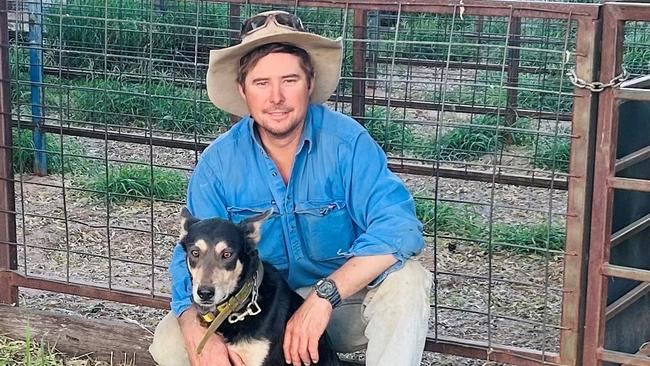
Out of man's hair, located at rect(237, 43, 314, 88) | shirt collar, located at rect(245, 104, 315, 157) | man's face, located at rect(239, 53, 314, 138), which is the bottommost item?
Answer: shirt collar, located at rect(245, 104, 315, 157)

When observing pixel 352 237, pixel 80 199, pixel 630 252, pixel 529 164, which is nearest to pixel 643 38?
pixel 529 164

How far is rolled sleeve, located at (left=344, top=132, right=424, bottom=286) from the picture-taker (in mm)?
3795

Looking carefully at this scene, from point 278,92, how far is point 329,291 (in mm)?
754

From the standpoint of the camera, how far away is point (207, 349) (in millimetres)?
3809

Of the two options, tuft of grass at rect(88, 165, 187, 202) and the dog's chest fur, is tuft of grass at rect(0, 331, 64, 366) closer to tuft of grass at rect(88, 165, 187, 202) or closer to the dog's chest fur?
the dog's chest fur

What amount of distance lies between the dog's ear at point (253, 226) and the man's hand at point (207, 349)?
1.26 ft

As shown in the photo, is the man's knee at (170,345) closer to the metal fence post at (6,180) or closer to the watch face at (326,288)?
the watch face at (326,288)

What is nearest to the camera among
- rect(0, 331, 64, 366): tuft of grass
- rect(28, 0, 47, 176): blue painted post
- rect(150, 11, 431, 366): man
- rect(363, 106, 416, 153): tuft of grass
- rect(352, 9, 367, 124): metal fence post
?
rect(150, 11, 431, 366): man

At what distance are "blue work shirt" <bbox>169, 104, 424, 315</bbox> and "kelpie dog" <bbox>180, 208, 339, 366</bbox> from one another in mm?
212

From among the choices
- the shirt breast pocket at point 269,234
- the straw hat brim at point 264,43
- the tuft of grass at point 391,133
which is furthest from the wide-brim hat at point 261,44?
the tuft of grass at point 391,133

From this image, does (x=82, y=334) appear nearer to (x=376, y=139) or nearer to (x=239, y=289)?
(x=239, y=289)

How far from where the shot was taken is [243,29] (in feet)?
13.1

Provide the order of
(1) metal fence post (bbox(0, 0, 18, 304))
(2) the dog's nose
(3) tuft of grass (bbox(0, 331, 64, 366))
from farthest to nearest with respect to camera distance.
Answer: (1) metal fence post (bbox(0, 0, 18, 304)) → (3) tuft of grass (bbox(0, 331, 64, 366)) → (2) the dog's nose


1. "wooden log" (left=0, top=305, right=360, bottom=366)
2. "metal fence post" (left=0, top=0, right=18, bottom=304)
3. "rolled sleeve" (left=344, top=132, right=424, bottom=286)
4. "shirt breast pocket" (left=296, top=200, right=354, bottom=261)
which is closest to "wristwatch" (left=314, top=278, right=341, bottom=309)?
"rolled sleeve" (left=344, top=132, right=424, bottom=286)
